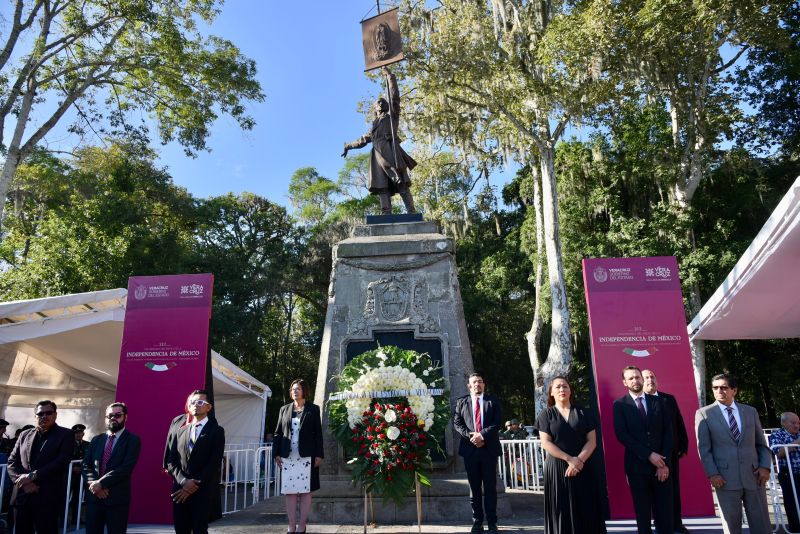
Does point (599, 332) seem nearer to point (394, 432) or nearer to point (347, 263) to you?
point (394, 432)

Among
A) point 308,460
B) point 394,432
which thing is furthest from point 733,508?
point 308,460

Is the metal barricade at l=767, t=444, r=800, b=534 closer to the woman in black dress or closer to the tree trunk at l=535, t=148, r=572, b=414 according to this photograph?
the woman in black dress

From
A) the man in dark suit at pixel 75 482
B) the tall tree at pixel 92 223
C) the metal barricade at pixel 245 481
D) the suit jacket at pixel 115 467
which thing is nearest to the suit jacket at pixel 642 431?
A: the suit jacket at pixel 115 467

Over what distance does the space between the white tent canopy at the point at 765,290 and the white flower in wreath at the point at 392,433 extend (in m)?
4.33

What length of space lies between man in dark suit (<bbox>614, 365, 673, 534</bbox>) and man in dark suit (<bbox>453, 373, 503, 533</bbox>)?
116 cm

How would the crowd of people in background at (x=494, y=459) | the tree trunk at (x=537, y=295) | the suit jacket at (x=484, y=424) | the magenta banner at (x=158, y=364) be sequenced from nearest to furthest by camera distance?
the crowd of people in background at (x=494, y=459)
the suit jacket at (x=484, y=424)
the magenta banner at (x=158, y=364)
the tree trunk at (x=537, y=295)

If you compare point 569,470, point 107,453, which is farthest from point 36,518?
point 569,470

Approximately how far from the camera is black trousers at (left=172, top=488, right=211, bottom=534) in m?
4.48

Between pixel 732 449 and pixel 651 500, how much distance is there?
777 mm

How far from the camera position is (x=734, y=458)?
440 centimetres

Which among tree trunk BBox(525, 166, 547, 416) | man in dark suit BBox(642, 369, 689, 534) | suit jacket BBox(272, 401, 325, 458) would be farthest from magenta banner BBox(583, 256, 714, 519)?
tree trunk BBox(525, 166, 547, 416)

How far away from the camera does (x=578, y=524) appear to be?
4.02 m

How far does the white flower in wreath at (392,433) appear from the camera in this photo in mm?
5184

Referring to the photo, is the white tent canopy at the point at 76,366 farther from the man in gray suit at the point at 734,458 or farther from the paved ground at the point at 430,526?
the man in gray suit at the point at 734,458
